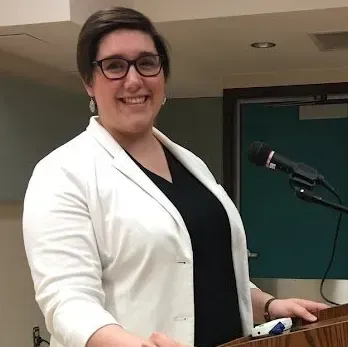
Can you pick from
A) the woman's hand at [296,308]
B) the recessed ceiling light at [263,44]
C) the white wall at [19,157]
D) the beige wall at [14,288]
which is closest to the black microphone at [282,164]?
the woman's hand at [296,308]

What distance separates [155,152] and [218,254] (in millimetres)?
232

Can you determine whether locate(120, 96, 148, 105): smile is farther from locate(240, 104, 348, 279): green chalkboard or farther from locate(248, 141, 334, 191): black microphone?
locate(240, 104, 348, 279): green chalkboard

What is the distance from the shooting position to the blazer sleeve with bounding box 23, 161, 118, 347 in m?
0.99

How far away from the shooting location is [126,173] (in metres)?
1.18

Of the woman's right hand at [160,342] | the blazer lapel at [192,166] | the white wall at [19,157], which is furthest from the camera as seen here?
the white wall at [19,157]

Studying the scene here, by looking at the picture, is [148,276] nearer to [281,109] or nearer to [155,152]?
[155,152]

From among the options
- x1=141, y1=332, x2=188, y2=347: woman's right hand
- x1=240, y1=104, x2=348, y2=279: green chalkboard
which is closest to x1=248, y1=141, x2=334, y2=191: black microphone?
x1=141, y1=332, x2=188, y2=347: woman's right hand

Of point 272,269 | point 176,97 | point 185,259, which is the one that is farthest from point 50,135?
point 185,259

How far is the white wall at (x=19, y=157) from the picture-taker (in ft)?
9.95

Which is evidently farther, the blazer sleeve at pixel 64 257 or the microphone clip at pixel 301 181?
the microphone clip at pixel 301 181

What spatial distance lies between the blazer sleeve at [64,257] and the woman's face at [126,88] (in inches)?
6.4

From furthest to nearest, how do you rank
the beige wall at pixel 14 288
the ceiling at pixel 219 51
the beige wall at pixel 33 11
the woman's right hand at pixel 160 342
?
the beige wall at pixel 14 288 < the ceiling at pixel 219 51 < the beige wall at pixel 33 11 < the woman's right hand at pixel 160 342

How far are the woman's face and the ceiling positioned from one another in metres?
1.01

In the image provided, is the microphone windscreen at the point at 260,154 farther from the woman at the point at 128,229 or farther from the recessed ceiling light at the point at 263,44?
the recessed ceiling light at the point at 263,44
